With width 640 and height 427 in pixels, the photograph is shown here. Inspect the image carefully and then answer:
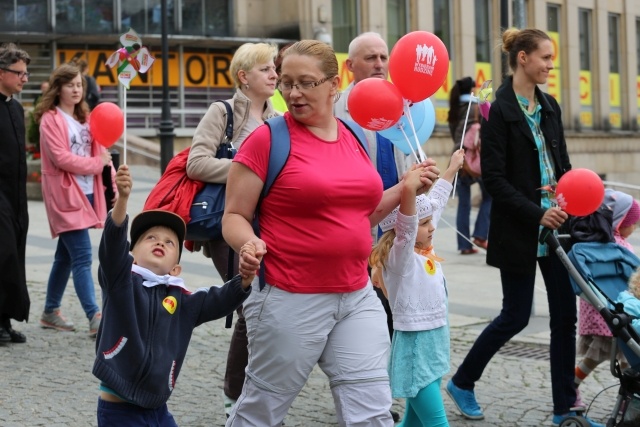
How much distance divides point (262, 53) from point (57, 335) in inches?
133

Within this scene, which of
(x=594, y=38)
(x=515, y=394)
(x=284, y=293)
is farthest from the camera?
(x=594, y=38)

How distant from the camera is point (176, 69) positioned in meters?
32.8

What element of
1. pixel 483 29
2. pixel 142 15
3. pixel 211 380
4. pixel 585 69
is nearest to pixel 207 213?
pixel 211 380

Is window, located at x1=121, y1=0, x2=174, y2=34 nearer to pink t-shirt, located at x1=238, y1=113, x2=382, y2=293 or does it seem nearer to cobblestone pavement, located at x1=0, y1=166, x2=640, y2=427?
cobblestone pavement, located at x1=0, y1=166, x2=640, y2=427

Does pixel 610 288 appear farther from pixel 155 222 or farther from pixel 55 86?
pixel 55 86

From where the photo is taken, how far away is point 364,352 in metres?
4.44

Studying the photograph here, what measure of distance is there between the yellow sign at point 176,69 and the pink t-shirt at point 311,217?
2801 cm

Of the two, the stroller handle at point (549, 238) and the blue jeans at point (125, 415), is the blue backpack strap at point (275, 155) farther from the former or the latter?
the stroller handle at point (549, 238)

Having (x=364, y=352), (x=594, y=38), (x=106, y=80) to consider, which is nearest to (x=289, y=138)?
(x=364, y=352)

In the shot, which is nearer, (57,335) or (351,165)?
(351,165)

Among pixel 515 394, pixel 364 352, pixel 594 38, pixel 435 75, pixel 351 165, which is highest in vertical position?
pixel 594 38

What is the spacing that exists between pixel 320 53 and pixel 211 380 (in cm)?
328

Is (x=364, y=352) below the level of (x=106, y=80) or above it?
below

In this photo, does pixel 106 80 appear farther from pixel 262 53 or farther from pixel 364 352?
pixel 364 352
